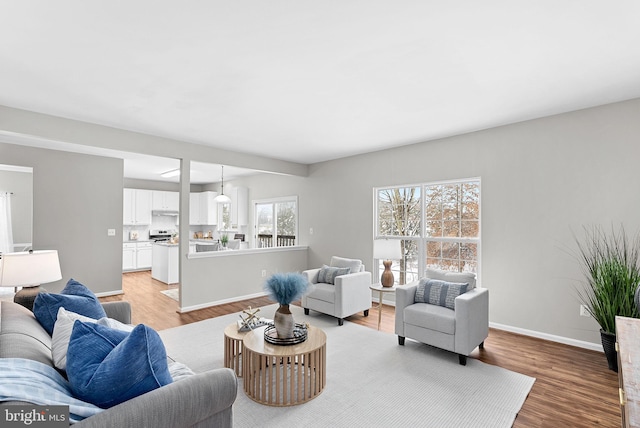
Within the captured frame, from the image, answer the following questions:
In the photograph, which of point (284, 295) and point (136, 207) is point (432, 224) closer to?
point (284, 295)

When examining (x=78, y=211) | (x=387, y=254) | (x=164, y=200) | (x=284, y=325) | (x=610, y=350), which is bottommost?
(x=610, y=350)

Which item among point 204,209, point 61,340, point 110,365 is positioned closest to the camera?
point 110,365

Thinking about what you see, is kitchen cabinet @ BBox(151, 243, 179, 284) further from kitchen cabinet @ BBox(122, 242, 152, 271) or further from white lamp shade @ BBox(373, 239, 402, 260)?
white lamp shade @ BBox(373, 239, 402, 260)

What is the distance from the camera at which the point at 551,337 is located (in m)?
3.58

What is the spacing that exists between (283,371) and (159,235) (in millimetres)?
7799

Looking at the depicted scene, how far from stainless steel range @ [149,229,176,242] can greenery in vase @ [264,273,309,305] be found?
23.7 ft

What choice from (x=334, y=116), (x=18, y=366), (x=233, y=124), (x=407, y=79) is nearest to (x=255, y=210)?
(x=233, y=124)

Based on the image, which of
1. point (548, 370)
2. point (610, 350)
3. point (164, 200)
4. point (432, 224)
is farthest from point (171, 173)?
point (610, 350)

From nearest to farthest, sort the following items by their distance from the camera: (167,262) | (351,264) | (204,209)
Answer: (351,264) → (167,262) → (204,209)

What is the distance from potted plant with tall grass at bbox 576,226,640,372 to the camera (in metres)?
2.85

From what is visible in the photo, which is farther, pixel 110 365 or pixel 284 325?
pixel 284 325

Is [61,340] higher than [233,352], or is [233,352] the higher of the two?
[61,340]

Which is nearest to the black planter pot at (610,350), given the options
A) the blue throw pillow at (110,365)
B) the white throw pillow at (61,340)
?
the blue throw pillow at (110,365)

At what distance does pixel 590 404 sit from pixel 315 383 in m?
2.07
